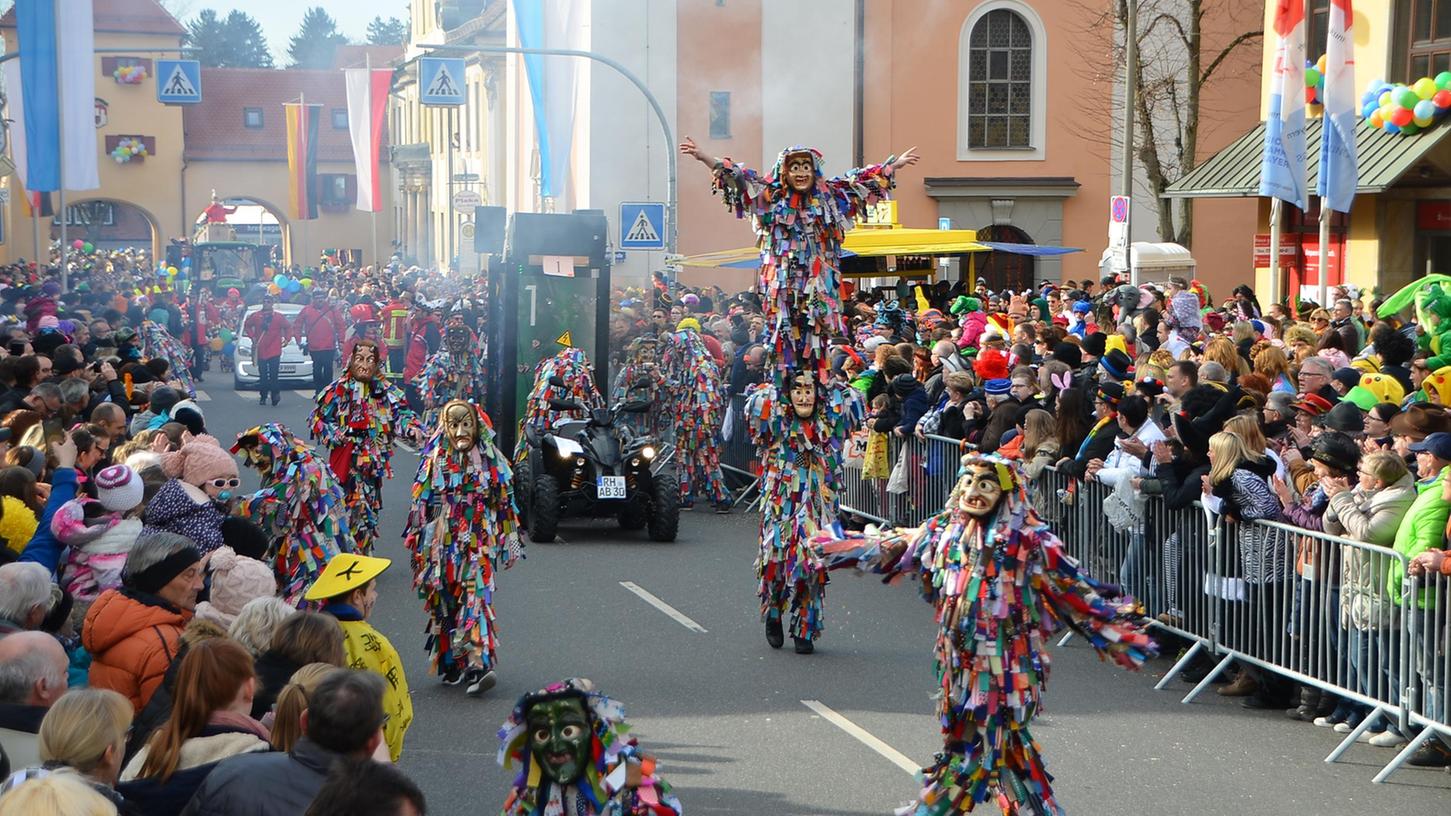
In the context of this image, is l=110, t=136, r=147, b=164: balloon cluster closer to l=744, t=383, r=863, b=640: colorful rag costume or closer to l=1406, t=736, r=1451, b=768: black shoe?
l=744, t=383, r=863, b=640: colorful rag costume

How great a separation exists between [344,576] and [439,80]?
26.2 meters

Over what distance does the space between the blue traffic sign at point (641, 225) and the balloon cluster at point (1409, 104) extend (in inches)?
373

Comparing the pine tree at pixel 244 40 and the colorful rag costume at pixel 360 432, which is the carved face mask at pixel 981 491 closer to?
the colorful rag costume at pixel 360 432

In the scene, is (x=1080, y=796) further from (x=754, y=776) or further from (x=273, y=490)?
(x=273, y=490)

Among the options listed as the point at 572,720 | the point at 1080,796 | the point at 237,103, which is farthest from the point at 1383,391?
the point at 237,103

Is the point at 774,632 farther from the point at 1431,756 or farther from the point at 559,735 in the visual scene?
the point at 559,735

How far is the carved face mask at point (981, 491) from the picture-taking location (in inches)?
279

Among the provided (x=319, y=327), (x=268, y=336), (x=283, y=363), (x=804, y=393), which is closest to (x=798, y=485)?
(x=804, y=393)

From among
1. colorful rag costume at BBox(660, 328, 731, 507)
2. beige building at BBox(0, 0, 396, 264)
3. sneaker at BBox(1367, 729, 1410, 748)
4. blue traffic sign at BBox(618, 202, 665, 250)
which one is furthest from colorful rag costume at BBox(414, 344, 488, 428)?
beige building at BBox(0, 0, 396, 264)

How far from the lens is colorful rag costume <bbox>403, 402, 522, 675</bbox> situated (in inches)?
388

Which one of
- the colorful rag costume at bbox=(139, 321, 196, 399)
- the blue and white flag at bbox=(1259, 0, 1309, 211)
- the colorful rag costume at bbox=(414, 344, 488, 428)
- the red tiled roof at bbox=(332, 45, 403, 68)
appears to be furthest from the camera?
the red tiled roof at bbox=(332, 45, 403, 68)

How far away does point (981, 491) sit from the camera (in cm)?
708

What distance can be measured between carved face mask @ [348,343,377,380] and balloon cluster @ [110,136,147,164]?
63024 mm

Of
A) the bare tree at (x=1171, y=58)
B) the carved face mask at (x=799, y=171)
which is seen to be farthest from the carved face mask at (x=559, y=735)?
the bare tree at (x=1171, y=58)
